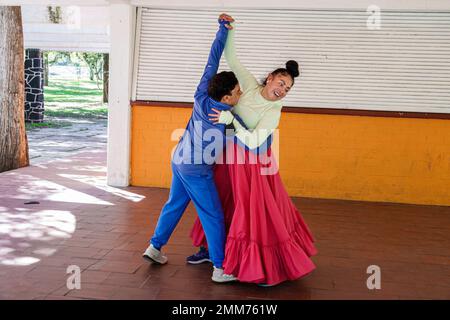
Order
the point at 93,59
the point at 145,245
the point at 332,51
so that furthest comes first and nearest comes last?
the point at 93,59
the point at 332,51
the point at 145,245

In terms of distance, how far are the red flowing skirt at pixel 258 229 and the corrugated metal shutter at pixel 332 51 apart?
3.12 metres

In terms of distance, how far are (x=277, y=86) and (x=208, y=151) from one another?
24.3 inches

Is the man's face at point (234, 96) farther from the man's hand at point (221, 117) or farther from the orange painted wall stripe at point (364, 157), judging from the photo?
the orange painted wall stripe at point (364, 157)

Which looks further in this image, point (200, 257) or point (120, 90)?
point (120, 90)

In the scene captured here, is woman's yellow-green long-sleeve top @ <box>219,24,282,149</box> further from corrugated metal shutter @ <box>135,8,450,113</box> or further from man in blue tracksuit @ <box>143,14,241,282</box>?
corrugated metal shutter @ <box>135,8,450,113</box>

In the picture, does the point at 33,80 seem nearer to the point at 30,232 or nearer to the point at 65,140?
the point at 65,140

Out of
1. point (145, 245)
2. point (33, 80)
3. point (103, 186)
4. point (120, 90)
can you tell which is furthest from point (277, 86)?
point (33, 80)

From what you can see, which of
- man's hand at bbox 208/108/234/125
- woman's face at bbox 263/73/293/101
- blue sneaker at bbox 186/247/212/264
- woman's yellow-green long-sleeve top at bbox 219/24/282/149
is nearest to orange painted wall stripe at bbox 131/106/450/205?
blue sneaker at bbox 186/247/212/264

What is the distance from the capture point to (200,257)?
4.09 metres

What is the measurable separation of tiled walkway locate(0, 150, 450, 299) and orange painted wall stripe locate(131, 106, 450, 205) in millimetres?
232

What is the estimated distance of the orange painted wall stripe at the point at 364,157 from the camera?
255 inches

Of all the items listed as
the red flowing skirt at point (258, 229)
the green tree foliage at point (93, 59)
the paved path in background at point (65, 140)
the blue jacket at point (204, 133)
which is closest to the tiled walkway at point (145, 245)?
the red flowing skirt at point (258, 229)

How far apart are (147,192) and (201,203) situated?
3180mm
